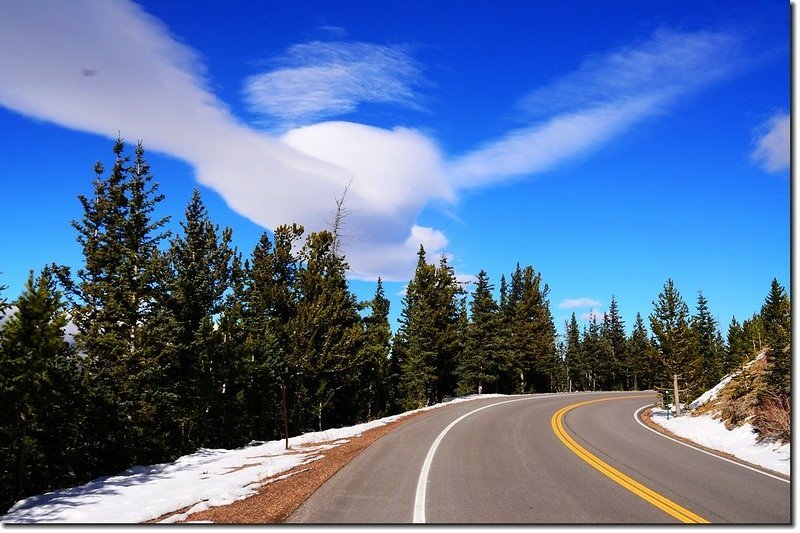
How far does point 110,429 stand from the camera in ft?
67.9

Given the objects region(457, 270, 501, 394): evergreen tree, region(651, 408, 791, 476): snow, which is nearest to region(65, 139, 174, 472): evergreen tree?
region(651, 408, 791, 476): snow

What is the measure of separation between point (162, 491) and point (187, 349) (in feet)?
47.1

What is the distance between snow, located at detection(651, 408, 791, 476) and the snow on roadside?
12640mm

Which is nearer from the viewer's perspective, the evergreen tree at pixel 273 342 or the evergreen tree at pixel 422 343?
the evergreen tree at pixel 273 342

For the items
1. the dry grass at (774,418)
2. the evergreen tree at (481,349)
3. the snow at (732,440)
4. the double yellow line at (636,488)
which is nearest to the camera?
the double yellow line at (636,488)

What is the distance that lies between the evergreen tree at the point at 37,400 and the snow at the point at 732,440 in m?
21.5

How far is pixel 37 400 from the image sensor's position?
16531 mm

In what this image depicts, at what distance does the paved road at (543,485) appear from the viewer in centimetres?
739

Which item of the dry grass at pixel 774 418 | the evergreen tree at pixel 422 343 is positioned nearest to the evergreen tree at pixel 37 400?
the dry grass at pixel 774 418

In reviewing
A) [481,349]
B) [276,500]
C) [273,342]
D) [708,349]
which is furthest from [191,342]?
[708,349]

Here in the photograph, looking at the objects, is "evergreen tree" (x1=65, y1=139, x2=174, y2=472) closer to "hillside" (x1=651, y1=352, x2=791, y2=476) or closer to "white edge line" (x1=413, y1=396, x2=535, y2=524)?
Answer: "white edge line" (x1=413, y1=396, x2=535, y2=524)

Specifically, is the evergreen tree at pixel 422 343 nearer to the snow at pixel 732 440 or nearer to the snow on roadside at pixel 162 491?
the snow at pixel 732 440

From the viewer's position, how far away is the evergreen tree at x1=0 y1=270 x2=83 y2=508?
1528 cm

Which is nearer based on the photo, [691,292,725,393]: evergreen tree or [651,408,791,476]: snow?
[651,408,791,476]: snow
